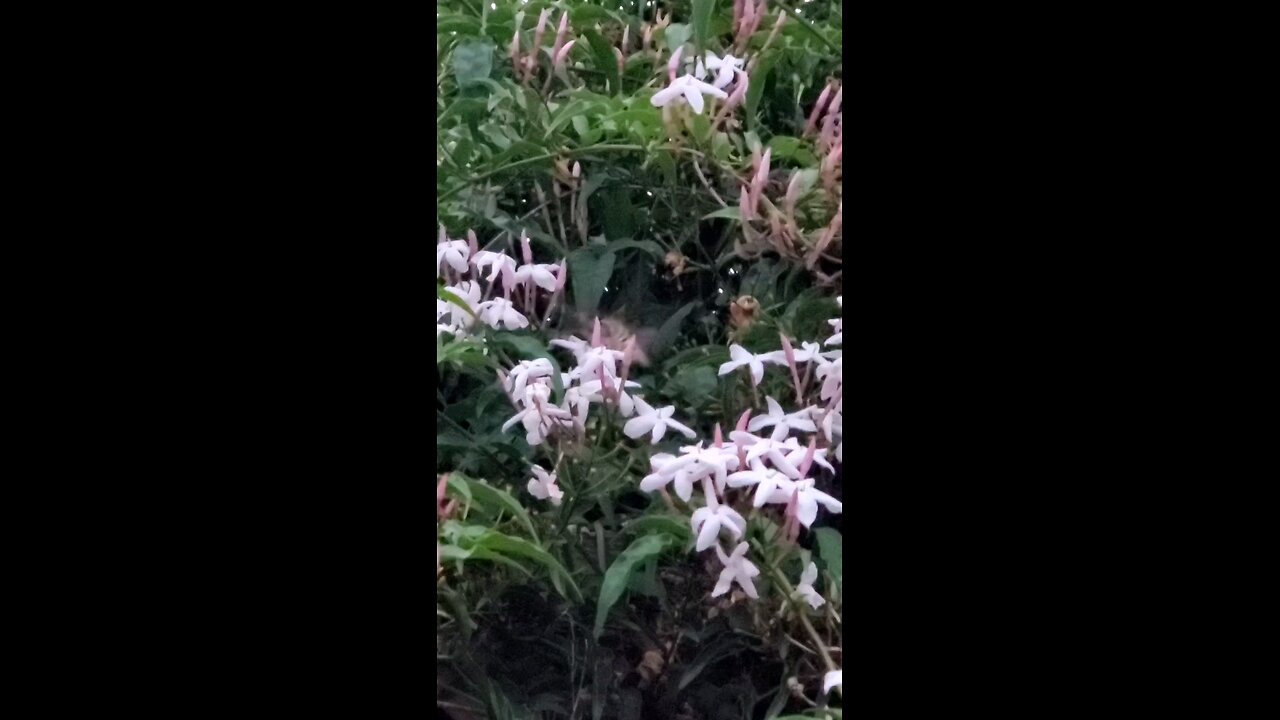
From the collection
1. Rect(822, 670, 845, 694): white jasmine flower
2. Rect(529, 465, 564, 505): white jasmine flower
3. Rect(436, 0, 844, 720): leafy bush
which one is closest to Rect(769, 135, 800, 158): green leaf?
Rect(436, 0, 844, 720): leafy bush

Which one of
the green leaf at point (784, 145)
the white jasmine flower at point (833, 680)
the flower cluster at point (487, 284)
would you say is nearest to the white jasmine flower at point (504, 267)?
the flower cluster at point (487, 284)

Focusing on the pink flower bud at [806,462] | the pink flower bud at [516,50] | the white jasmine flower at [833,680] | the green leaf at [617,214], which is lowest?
the white jasmine flower at [833,680]

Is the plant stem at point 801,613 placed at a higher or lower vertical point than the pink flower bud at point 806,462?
lower

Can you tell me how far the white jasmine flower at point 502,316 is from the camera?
1.29 m

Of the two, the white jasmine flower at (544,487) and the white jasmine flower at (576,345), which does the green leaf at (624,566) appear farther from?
the white jasmine flower at (576,345)

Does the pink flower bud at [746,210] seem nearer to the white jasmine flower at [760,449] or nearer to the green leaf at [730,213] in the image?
Answer: the green leaf at [730,213]

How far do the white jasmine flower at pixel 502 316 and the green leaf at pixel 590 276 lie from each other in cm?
7

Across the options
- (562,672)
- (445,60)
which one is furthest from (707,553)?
(445,60)

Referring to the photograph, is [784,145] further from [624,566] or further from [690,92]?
[624,566]

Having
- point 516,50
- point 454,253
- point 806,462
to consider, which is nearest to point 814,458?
point 806,462

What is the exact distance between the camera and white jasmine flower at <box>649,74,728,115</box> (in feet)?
4.16

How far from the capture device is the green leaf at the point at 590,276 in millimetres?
1273

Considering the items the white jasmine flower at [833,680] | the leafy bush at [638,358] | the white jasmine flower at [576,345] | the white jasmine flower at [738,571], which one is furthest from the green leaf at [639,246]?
the white jasmine flower at [833,680]

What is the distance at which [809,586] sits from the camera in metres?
1.26
